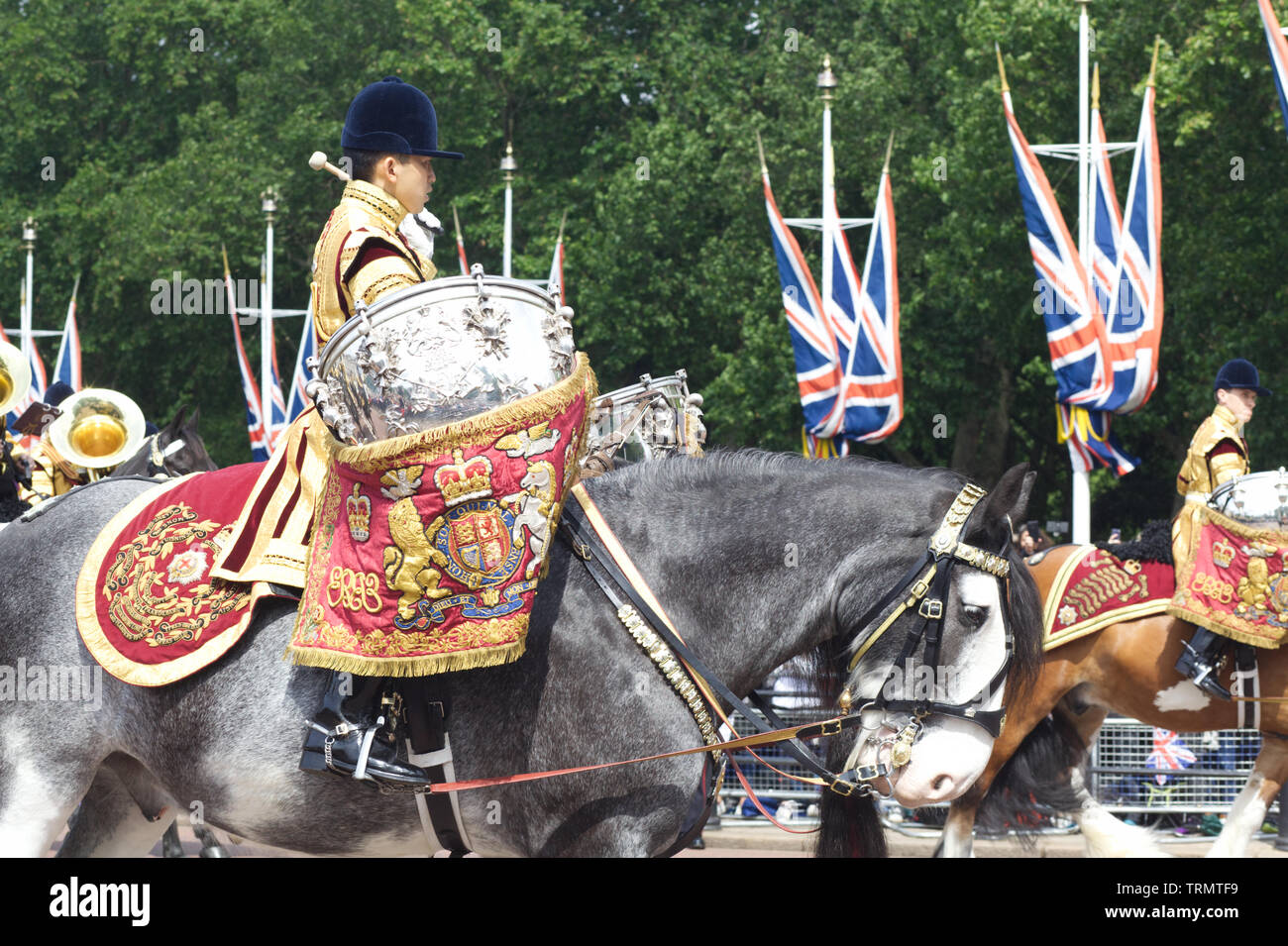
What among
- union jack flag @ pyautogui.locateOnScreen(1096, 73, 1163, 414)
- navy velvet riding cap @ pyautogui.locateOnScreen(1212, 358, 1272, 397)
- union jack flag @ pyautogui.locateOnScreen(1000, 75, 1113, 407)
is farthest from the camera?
union jack flag @ pyautogui.locateOnScreen(1000, 75, 1113, 407)

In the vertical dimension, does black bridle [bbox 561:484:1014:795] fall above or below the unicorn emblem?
below

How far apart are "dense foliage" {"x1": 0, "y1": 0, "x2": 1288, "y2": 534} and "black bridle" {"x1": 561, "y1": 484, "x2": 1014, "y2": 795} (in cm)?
1858

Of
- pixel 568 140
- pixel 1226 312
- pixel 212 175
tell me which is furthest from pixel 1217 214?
pixel 212 175

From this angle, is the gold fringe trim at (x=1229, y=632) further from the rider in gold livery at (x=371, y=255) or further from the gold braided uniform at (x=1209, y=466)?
the rider in gold livery at (x=371, y=255)

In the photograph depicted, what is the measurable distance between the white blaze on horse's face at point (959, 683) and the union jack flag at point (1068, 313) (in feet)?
37.2

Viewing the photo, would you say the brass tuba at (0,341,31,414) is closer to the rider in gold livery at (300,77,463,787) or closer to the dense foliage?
the rider in gold livery at (300,77,463,787)

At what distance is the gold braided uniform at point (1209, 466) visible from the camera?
28.8ft

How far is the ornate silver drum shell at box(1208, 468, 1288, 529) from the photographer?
27.7ft

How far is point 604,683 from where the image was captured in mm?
4129

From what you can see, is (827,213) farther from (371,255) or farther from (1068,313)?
(371,255)

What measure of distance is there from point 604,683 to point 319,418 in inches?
44.7

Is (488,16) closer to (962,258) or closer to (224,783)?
(962,258)

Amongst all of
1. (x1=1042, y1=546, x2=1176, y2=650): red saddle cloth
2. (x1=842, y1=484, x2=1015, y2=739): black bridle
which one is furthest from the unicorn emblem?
(x1=1042, y1=546, x2=1176, y2=650): red saddle cloth

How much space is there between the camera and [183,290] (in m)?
32.8
